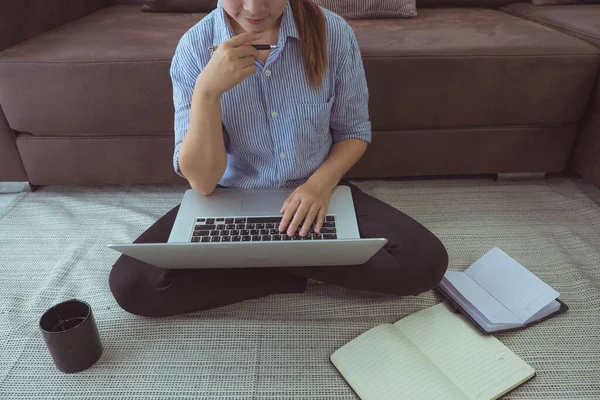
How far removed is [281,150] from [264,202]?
0.36 ft

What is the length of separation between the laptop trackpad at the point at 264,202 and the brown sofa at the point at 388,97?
0.44 metres

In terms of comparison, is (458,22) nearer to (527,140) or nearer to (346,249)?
(527,140)

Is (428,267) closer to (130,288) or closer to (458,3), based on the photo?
(130,288)

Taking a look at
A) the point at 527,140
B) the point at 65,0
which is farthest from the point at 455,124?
the point at 65,0

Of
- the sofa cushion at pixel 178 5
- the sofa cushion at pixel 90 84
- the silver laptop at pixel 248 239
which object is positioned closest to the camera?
the silver laptop at pixel 248 239

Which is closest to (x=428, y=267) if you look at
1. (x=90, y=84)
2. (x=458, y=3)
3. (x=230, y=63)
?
(x=230, y=63)

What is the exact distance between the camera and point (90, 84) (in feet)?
3.89

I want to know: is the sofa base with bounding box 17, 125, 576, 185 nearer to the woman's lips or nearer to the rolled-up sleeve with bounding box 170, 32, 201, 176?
the rolled-up sleeve with bounding box 170, 32, 201, 176

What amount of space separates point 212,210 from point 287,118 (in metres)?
0.23

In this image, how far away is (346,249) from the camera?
2.51ft

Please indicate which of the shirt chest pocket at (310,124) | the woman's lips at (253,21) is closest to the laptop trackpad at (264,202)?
the shirt chest pocket at (310,124)

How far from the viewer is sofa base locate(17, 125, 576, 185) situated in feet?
4.30

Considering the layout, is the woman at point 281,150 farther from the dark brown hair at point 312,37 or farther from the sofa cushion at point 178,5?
the sofa cushion at point 178,5

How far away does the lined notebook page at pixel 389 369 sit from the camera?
2.56 ft
